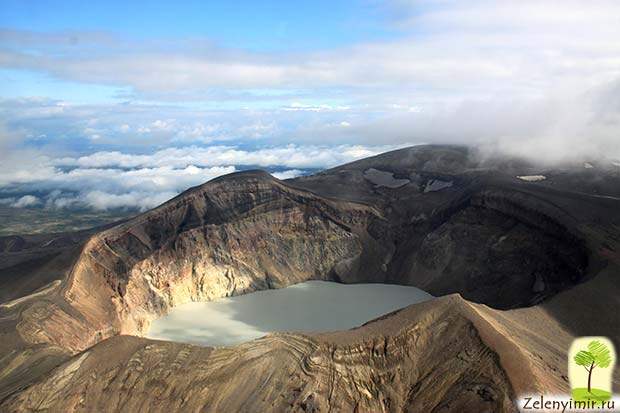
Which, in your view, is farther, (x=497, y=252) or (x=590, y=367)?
(x=497, y=252)

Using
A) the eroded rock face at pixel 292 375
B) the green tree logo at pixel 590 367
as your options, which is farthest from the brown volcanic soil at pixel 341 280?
the green tree logo at pixel 590 367

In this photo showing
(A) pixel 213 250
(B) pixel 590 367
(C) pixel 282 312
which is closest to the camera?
(B) pixel 590 367

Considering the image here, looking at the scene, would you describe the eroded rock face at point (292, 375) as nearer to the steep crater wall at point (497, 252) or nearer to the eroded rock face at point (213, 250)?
the eroded rock face at point (213, 250)

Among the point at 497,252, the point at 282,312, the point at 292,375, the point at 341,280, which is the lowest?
the point at 341,280

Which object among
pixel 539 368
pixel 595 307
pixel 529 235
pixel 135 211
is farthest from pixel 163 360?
pixel 135 211

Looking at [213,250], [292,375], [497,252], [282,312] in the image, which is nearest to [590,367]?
[292,375]

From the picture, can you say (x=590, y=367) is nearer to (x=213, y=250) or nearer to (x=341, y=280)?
(x=341, y=280)
